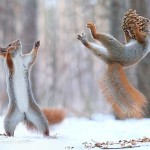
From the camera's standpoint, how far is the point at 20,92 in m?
4.32

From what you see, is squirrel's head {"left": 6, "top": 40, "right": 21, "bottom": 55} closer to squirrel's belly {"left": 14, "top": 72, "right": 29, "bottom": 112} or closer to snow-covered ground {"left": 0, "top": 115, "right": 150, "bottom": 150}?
squirrel's belly {"left": 14, "top": 72, "right": 29, "bottom": 112}

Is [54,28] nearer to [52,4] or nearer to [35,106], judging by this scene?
[52,4]

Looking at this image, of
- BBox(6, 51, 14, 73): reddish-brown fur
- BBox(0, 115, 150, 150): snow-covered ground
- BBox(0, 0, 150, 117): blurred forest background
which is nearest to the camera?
BBox(0, 115, 150, 150): snow-covered ground

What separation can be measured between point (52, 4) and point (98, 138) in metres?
14.7

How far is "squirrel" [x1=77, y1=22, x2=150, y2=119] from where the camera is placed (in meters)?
3.88

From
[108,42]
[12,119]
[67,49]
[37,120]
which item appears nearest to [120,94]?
[108,42]

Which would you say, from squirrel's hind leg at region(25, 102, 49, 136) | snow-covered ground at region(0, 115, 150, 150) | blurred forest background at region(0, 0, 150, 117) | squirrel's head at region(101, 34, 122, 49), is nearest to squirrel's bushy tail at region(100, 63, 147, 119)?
squirrel's head at region(101, 34, 122, 49)

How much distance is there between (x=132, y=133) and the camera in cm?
507

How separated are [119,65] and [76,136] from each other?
0.99m

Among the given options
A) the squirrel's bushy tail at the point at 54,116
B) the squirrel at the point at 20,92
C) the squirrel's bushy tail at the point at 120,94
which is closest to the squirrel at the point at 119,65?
the squirrel's bushy tail at the point at 120,94

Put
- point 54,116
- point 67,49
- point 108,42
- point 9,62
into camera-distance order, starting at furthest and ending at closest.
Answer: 1. point 67,49
2. point 54,116
3. point 9,62
4. point 108,42

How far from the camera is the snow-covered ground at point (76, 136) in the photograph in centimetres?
364

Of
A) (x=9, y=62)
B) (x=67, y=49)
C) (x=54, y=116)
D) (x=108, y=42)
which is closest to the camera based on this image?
(x=108, y=42)

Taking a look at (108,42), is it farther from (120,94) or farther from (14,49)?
(14,49)
